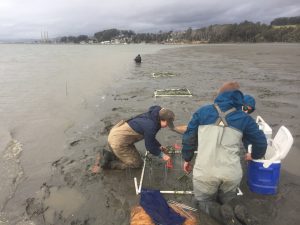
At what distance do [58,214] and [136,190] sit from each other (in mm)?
1365

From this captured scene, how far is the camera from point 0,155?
775cm

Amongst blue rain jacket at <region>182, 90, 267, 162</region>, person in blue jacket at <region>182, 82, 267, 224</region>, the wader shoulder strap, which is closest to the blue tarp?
person in blue jacket at <region>182, 82, 267, 224</region>

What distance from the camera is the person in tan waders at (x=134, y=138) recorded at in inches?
223

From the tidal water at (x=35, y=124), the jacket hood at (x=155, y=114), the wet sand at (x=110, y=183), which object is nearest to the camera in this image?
the wet sand at (x=110, y=183)

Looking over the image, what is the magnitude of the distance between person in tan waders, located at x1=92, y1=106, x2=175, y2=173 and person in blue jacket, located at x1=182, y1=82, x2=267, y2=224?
1082 mm

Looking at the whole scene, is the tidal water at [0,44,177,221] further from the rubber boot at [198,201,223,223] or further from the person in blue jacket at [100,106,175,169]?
the rubber boot at [198,201,223,223]

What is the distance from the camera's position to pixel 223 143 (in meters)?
4.39

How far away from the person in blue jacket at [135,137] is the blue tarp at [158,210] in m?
1.03

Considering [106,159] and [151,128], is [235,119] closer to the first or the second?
[151,128]

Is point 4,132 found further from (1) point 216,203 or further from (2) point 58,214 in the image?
(1) point 216,203

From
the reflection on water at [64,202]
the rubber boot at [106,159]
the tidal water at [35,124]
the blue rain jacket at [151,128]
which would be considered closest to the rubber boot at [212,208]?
the blue rain jacket at [151,128]

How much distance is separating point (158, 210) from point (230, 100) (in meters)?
1.93

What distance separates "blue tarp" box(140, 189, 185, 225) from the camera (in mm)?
4442

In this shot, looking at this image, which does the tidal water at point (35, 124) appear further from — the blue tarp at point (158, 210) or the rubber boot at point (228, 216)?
the rubber boot at point (228, 216)
